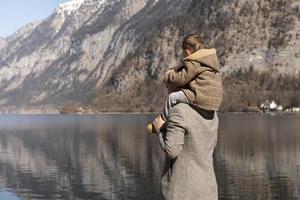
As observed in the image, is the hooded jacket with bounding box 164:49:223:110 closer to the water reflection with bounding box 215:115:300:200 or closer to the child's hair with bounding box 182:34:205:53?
the child's hair with bounding box 182:34:205:53

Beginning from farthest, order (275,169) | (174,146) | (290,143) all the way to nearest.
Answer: (290,143), (275,169), (174,146)

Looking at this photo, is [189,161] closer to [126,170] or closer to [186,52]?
[186,52]

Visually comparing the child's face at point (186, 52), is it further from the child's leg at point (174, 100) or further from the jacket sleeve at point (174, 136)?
the jacket sleeve at point (174, 136)

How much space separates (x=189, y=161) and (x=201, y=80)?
1.04 meters

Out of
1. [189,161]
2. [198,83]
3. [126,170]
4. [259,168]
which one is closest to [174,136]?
[189,161]

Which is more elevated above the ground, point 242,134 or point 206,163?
point 206,163

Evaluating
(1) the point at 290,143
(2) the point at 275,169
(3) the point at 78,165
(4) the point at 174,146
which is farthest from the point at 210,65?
(1) the point at 290,143

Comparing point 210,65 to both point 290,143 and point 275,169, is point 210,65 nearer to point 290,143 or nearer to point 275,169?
point 275,169

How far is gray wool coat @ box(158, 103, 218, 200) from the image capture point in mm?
8406

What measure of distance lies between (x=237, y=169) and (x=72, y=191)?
1623 cm

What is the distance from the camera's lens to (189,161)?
28.0 feet

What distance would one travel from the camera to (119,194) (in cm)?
4612

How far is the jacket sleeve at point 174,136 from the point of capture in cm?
830

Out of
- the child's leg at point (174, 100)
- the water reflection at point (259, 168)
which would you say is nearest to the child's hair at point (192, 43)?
the child's leg at point (174, 100)
